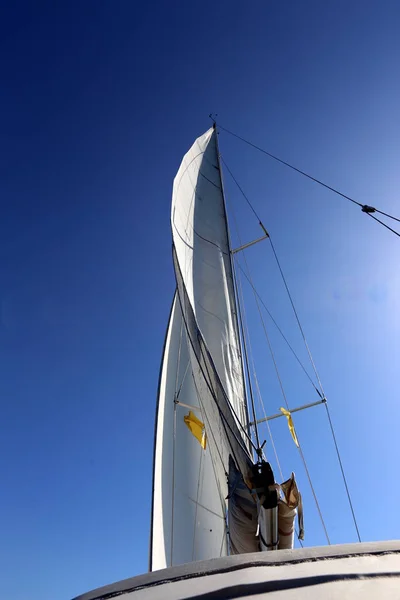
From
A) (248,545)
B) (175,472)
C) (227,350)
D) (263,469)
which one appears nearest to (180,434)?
(175,472)

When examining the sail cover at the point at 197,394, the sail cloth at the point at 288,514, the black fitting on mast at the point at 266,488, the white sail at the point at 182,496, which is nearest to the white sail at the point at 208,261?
the sail cover at the point at 197,394

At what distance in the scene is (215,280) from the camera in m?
6.56

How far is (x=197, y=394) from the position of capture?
5.40 meters

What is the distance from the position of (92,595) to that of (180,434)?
651 centimetres

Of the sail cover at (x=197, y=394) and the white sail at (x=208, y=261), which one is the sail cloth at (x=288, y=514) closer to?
the sail cover at (x=197, y=394)

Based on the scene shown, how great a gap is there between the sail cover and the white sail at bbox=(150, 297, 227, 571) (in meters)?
0.01

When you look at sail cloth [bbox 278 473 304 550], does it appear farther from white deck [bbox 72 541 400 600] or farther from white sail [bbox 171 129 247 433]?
white deck [bbox 72 541 400 600]

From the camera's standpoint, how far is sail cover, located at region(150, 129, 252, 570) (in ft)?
12.4

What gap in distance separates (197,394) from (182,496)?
6.92 ft

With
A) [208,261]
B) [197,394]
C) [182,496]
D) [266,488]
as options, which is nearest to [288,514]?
[266,488]

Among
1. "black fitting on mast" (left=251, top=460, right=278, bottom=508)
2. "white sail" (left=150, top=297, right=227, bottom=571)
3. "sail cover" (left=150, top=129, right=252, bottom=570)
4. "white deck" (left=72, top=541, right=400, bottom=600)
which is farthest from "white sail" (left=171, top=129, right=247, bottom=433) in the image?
"white deck" (left=72, top=541, right=400, bottom=600)

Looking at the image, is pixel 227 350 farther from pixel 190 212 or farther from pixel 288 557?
pixel 288 557

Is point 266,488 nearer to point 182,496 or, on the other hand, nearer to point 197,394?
point 197,394

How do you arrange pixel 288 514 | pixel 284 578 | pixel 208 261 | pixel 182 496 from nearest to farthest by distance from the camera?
pixel 284 578
pixel 288 514
pixel 182 496
pixel 208 261
